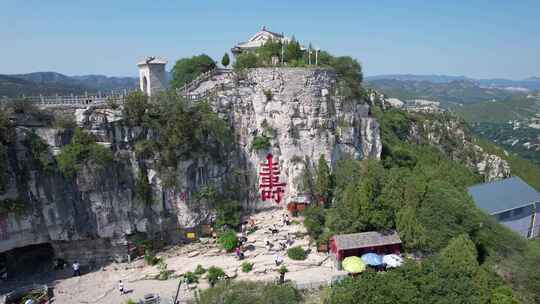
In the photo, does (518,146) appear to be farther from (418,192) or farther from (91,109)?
(91,109)

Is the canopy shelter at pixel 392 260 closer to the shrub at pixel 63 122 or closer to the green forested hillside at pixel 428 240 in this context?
the green forested hillside at pixel 428 240

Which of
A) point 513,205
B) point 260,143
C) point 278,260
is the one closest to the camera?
point 278,260

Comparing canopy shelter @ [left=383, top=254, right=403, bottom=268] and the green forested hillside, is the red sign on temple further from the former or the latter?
canopy shelter @ [left=383, top=254, right=403, bottom=268]

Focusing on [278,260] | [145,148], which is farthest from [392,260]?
[145,148]

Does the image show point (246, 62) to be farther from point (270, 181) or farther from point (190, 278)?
point (190, 278)

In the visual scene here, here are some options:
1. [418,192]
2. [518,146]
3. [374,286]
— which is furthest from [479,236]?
[518,146]

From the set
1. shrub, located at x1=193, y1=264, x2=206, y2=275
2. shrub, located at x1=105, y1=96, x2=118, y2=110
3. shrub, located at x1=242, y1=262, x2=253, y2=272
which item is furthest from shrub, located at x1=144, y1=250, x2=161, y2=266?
shrub, located at x1=105, y1=96, x2=118, y2=110
